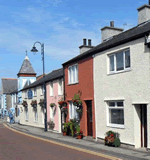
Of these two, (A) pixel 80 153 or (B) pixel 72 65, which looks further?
(B) pixel 72 65

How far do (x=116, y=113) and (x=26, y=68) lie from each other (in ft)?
107

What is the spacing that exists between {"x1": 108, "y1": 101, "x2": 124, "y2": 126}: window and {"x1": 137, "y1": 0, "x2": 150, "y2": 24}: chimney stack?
17.0 ft

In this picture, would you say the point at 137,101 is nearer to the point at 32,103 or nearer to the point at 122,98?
the point at 122,98

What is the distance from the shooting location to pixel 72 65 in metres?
18.1

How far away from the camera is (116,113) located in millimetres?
13133

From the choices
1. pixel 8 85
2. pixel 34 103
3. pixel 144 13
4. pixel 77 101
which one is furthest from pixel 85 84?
pixel 8 85

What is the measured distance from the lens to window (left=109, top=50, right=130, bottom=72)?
40.7 feet

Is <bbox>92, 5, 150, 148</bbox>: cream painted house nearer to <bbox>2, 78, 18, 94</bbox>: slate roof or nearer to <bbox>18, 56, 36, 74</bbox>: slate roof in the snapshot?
<bbox>18, 56, 36, 74</bbox>: slate roof

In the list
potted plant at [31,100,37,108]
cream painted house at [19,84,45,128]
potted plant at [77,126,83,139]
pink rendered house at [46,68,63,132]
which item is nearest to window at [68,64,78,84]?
pink rendered house at [46,68,63,132]

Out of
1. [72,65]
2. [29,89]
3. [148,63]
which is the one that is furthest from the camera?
[29,89]

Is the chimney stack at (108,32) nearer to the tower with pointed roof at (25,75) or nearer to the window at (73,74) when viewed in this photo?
the window at (73,74)

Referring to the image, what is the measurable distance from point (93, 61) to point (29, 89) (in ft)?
58.7

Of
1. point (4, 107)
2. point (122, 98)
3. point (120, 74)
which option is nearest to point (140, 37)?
point (120, 74)

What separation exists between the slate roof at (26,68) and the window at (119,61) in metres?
30.8
